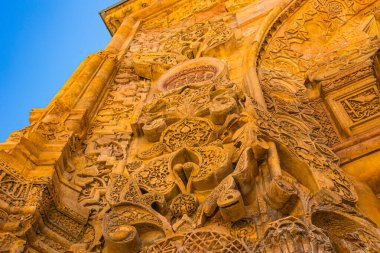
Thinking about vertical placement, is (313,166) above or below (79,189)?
below

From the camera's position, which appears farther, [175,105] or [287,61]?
[287,61]

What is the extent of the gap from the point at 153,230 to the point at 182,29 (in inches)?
281

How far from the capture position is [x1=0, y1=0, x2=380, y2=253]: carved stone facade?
3451 millimetres

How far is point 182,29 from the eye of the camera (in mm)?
10195

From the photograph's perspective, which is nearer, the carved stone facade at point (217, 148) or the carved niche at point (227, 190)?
the carved niche at point (227, 190)

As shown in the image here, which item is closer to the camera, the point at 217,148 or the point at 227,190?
the point at 227,190

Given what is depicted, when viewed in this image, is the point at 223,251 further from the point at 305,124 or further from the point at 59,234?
the point at 305,124

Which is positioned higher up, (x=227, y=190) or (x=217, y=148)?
(x=217, y=148)

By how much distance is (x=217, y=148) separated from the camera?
14.5 ft

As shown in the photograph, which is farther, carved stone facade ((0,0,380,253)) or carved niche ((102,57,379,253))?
carved stone facade ((0,0,380,253))

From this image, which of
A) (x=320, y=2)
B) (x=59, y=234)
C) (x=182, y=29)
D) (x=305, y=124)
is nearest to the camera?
(x=59, y=234)

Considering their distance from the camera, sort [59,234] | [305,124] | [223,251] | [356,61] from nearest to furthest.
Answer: [223,251], [59,234], [305,124], [356,61]

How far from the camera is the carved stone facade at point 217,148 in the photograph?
11.3 ft

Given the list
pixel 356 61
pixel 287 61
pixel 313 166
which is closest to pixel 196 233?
pixel 313 166
